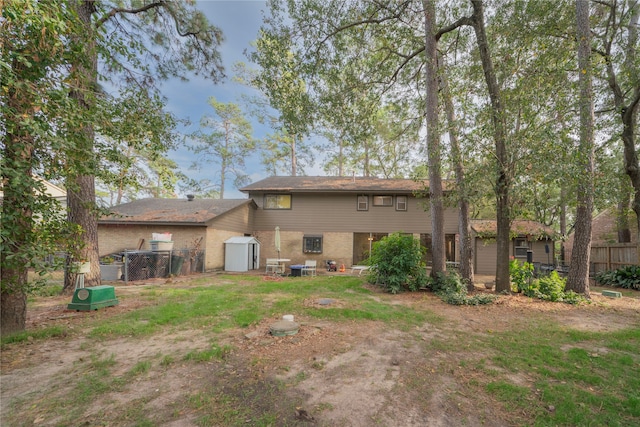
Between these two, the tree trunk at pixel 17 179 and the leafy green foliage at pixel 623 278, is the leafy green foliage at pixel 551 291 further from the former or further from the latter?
the tree trunk at pixel 17 179

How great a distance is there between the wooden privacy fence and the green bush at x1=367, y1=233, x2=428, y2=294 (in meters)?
9.85

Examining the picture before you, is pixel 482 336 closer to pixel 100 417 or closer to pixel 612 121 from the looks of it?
pixel 100 417

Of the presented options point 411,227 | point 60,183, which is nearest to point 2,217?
point 60,183

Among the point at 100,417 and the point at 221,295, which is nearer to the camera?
the point at 100,417

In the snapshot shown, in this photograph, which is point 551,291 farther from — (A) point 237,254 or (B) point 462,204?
(A) point 237,254

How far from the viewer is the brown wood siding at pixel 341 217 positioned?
16.5 m

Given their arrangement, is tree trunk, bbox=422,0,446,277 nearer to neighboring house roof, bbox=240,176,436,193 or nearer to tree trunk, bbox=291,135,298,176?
neighboring house roof, bbox=240,176,436,193

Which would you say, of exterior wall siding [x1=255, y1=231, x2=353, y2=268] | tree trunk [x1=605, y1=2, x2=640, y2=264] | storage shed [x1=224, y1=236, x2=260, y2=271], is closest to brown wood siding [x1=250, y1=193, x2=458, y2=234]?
exterior wall siding [x1=255, y1=231, x2=353, y2=268]

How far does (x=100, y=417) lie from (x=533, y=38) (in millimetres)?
12072

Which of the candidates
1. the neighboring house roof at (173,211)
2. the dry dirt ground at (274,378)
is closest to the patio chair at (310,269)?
the neighboring house roof at (173,211)

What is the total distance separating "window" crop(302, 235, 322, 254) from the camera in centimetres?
1667

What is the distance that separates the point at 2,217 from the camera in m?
2.96

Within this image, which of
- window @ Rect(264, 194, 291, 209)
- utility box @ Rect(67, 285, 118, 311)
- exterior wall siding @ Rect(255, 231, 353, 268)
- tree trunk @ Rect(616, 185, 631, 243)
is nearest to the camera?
utility box @ Rect(67, 285, 118, 311)

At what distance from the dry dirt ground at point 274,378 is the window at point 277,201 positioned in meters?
12.0
